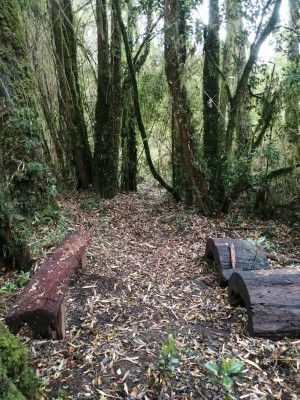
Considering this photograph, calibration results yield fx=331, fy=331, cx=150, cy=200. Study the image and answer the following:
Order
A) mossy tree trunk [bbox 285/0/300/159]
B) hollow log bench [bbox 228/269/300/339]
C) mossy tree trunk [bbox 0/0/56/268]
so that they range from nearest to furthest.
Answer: hollow log bench [bbox 228/269/300/339]
mossy tree trunk [bbox 0/0/56/268]
mossy tree trunk [bbox 285/0/300/159]

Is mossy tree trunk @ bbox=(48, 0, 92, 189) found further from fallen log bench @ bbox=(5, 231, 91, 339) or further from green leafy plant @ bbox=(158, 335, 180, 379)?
green leafy plant @ bbox=(158, 335, 180, 379)

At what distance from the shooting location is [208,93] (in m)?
6.42

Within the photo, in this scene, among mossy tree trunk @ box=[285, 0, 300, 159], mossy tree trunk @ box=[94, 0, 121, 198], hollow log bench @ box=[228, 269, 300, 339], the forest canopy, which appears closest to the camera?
hollow log bench @ box=[228, 269, 300, 339]

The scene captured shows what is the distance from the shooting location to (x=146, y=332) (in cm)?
293

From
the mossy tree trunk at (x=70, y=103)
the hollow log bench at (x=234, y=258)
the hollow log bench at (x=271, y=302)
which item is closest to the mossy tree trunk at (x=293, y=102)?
the hollow log bench at (x=234, y=258)

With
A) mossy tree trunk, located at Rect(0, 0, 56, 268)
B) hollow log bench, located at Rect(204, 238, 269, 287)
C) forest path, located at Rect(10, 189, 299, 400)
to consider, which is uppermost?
mossy tree trunk, located at Rect(0, 0, 56, 268)

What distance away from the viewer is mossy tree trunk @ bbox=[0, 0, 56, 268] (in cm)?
434

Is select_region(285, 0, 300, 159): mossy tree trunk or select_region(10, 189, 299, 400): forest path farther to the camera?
select_region(285, 0, 300, 159): mossy tree trunk

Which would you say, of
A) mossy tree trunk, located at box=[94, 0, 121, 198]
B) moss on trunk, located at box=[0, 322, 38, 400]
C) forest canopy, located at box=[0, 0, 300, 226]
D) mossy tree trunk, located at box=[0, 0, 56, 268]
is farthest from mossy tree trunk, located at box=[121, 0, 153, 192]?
moss on trunk, located at box=[0, 322, 38, 400]

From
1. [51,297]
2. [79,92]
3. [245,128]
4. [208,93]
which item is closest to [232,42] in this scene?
[208,93]

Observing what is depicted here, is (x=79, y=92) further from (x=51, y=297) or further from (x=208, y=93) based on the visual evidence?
(x=51, y=297)

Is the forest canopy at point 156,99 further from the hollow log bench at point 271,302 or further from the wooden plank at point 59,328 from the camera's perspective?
the hollow log bench at point 271,302

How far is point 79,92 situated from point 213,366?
7.04 m

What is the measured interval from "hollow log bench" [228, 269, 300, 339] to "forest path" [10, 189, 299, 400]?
13 cm
